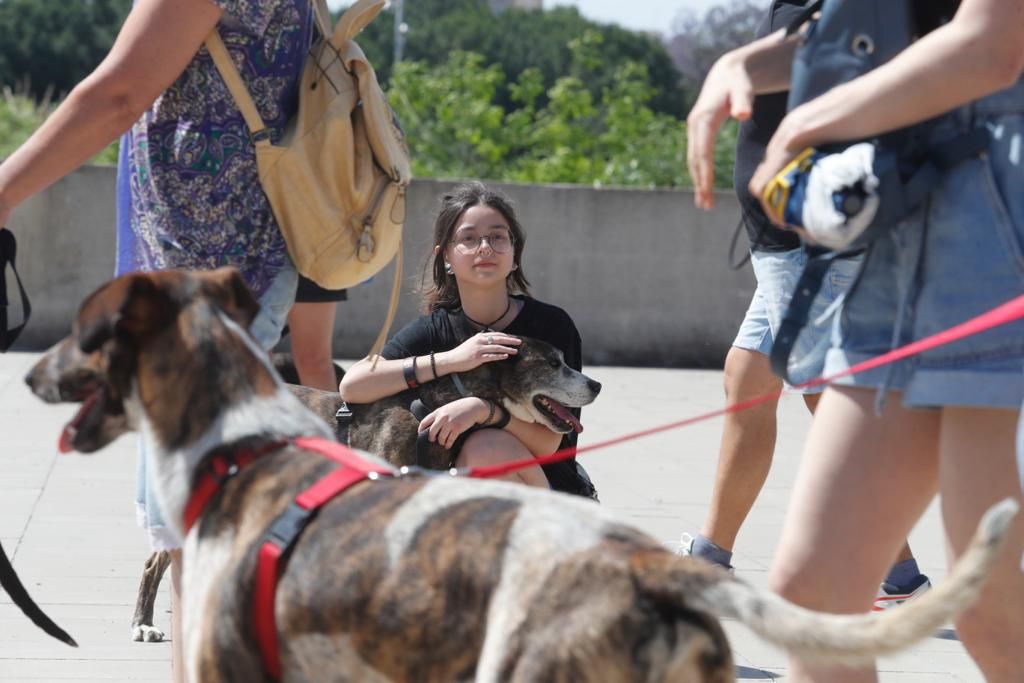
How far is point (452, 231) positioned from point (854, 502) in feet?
8.44

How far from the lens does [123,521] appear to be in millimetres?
6500

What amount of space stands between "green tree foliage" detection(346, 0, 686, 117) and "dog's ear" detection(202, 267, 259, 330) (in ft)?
189

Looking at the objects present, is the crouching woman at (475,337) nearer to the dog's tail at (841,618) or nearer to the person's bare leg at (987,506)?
the person's bare leg at (987,506)

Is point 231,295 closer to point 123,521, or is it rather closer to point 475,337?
point 475,337

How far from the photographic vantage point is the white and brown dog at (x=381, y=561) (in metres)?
2.25

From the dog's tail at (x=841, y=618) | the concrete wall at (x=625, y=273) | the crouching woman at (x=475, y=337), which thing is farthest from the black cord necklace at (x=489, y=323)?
the concrete wall at (x=625, y=273)

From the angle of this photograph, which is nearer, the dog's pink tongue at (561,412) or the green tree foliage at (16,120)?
the dog's pink tongue at (561,412)

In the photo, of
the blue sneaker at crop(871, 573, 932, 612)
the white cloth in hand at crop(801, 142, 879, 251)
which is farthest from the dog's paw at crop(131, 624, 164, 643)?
the white cloth in hand at crop(801, 142, 879, 251)

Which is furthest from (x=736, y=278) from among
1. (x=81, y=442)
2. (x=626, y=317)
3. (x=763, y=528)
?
(x=81, y=442)

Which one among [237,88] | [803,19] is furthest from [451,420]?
[803,19]

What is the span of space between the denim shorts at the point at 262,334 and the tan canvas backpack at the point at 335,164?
6 centimetres

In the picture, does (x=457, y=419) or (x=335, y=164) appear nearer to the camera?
(x=335, y=164)

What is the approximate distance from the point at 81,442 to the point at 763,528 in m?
4.48

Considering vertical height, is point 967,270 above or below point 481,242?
above
